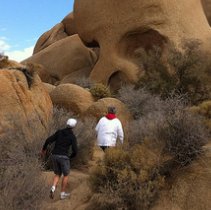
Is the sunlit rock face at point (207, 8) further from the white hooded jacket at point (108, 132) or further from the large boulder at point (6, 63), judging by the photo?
the white hooded jacket at point (108, 132)

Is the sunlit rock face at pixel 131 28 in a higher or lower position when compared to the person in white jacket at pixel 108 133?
lower

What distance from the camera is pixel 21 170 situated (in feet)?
27.4

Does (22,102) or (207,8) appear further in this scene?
(207,8)

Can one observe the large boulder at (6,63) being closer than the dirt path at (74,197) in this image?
No

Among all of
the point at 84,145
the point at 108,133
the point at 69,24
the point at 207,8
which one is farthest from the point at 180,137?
the point at 69,24

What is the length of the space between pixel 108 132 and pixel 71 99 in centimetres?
835

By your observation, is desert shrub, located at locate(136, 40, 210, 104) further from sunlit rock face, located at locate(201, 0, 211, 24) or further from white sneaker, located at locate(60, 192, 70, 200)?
sunlit rock face, located at locate(201, 0, 211, 24)

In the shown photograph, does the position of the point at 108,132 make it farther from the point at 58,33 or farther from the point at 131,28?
the point at 58,33

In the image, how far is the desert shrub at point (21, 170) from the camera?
6898 millimetres

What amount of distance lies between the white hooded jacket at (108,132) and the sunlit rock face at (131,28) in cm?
1330

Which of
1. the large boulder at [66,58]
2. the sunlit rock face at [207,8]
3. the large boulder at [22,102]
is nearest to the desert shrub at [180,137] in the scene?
the large boulder at [22,102]

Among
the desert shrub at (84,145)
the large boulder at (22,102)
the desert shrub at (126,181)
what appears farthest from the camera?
the desert shrub at (84,145)

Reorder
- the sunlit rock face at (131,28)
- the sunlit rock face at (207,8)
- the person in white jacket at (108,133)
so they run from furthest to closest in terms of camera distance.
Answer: the sunlit rock face at (207,8), the sunlit rock face at (131,28), the person in white jacket at (108,133)

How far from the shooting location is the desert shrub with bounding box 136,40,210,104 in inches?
794
